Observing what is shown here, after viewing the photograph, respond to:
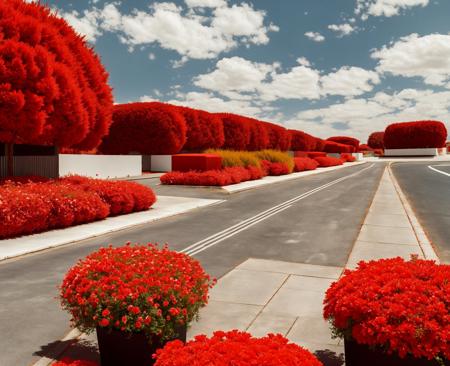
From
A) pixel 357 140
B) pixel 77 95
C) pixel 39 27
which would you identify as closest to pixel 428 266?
pixel 77 95

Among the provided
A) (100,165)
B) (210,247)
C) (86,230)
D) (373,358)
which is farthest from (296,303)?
(100,165)

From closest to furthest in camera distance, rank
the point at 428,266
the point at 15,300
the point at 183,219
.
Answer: the point at 428,266
the point at 15,300
the point at 183,219

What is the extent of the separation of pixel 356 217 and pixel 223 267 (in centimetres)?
795

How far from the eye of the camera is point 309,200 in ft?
66.3

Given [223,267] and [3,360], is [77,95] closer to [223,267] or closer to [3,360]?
[223,267]

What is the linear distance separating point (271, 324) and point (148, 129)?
1556 inches

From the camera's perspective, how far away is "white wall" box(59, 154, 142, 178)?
32562mm

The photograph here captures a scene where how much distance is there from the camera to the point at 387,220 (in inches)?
553

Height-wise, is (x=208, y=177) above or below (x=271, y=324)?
above

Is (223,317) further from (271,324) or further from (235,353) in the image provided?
(235,353)

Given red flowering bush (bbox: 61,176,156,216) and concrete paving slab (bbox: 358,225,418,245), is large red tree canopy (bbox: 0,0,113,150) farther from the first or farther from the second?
concrete paving slab (bbox: 358,225,418,245)

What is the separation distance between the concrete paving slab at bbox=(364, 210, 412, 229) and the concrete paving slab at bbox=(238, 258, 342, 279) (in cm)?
532

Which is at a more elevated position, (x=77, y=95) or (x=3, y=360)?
(x=77, y=95)

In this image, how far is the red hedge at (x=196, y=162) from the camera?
29141mm
